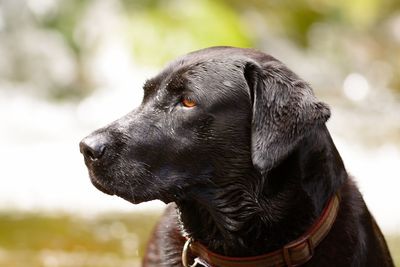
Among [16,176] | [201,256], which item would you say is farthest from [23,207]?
[201,256]

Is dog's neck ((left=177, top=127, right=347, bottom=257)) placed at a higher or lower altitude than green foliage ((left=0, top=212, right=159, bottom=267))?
higher

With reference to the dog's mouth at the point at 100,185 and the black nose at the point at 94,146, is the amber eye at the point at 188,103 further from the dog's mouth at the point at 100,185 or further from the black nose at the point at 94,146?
the dog's mouth at the point at 100,185

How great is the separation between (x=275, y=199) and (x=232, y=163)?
0.74ft

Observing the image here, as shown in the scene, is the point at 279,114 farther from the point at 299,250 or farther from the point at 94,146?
the point at 94,146

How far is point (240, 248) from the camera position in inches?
144

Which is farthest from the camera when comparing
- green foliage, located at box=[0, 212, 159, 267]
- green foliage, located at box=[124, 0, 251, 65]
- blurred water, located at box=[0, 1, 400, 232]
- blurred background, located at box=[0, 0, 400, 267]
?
green foliage, located at box=[124, 0, 251, 65]

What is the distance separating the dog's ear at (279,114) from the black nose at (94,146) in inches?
23.8

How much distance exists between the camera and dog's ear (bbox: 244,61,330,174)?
3418mm

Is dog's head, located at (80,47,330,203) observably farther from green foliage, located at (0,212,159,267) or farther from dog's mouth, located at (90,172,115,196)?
green foliage, located at (0,212,159,267)

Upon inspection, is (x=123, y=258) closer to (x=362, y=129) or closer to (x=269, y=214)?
(x=269, y=214)

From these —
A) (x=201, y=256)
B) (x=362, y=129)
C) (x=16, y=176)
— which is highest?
(x=362, y=129)

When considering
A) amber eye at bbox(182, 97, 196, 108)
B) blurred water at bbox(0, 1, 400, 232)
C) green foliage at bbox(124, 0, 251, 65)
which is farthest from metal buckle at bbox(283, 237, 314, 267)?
green foliage at bbox(124, 0, 251, 65)

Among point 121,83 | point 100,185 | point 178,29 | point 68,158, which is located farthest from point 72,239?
point 121,83

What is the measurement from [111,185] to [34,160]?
5.88 meters
